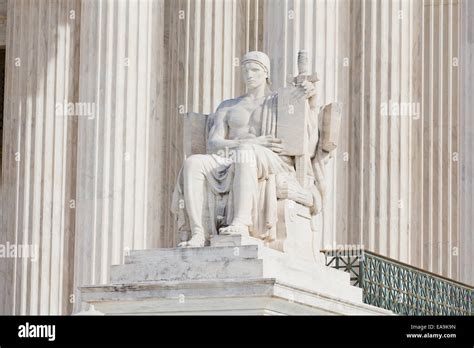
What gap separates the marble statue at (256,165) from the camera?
1945 centimetres

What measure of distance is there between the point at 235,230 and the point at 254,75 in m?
2.45

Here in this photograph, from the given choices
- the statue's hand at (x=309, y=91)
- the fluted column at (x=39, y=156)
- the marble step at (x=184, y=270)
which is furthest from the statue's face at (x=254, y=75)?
the fluted column at (x=39, y=156)

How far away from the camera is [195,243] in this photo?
1922 cm

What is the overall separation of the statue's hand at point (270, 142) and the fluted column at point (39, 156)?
31.2ft

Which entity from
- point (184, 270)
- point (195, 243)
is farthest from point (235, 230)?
point (184, 270)

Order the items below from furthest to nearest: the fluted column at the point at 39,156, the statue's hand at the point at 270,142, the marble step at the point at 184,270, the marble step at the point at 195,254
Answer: the fluted column at the point at 39,156 < the statue's hand at the point at 270,142 < the marble step at the point at 195,254 < the marble step at the point at 184,270

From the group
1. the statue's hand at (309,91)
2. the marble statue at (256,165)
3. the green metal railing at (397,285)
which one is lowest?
the green metal railing at (397,285)

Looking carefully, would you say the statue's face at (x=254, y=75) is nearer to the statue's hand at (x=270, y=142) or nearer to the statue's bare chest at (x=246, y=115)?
the statue's bare chest at (x=246, y=115)

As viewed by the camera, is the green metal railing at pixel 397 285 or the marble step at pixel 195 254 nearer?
the marble step at pixel 195 254
